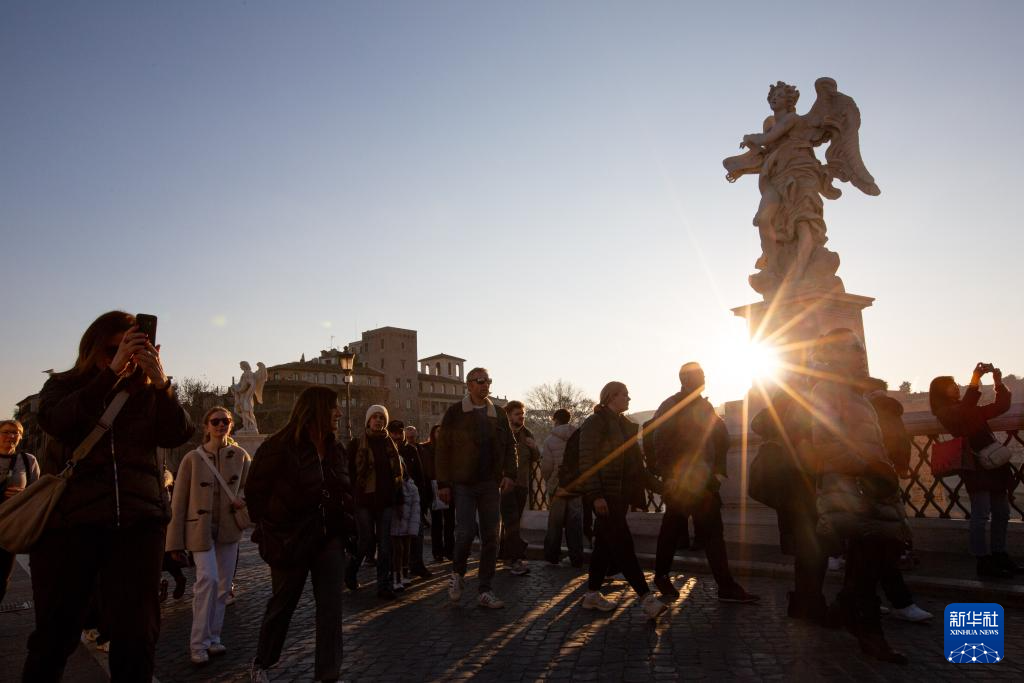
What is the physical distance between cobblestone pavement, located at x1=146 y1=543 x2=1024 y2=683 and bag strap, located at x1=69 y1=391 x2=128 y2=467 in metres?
2.27

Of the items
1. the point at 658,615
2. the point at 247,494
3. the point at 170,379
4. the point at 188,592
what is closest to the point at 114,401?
the point at 170,379

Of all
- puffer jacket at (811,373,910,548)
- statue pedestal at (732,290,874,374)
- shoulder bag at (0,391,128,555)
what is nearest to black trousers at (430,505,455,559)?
statue pedestal at (732,290,874,374)

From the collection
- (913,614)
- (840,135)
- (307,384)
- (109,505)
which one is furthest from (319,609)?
(307,384)

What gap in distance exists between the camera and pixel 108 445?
3.49 metres

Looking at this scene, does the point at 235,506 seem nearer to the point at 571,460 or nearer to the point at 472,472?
the point at 472,472

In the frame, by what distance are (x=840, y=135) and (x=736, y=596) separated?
826 centimetres

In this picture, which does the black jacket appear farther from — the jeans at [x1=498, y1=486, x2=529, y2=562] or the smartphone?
the jeans at [x1=498, y1=486, x2=529, y2=562]

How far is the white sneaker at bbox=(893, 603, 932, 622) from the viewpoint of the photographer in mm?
5504

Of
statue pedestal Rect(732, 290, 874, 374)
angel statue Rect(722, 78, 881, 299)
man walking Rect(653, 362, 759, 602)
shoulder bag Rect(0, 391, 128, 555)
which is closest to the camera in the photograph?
shoulder bag Rect(0, 391, 128, 555)

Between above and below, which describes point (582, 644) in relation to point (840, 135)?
below

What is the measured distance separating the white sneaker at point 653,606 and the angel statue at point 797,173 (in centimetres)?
637

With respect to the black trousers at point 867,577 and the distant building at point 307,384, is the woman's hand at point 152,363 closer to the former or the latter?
the black trousers at point 867,577

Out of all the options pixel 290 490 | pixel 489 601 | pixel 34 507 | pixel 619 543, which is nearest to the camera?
pixel 34 507

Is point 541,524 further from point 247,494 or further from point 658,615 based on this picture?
point 247,494
